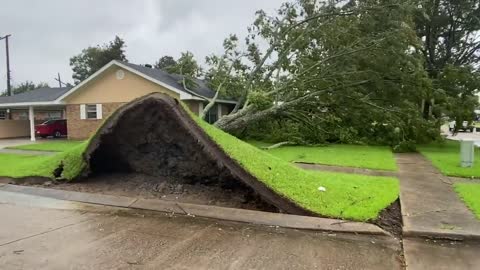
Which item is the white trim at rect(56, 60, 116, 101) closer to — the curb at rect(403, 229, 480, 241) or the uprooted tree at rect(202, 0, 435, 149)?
the uprooted tree at rect(202, 0, 435, 149)

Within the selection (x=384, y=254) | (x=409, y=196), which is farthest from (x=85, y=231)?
(x=409, y=196)

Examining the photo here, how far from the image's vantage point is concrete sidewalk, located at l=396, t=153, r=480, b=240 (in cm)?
540

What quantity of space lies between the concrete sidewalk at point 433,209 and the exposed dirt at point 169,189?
214 centimetres

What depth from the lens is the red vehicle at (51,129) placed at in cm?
2664

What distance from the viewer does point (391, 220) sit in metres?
5.98

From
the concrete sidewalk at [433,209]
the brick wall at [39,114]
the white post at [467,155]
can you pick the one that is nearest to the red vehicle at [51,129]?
the brick wall at [39,114]

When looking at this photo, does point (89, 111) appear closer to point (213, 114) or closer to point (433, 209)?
point (213, 114)

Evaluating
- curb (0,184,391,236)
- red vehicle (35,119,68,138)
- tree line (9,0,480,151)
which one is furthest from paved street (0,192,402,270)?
red vehicle (35,119,68,138)

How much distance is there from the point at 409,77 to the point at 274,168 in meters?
10.7

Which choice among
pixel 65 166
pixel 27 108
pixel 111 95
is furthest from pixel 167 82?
pixel 27 108

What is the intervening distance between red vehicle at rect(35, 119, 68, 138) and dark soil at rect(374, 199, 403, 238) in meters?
25.3

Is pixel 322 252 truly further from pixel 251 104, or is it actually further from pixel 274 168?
pixel 251 104

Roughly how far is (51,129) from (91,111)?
5.18 metres

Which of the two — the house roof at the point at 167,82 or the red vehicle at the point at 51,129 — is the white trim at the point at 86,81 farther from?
the red vehicle at the point at 51,129
